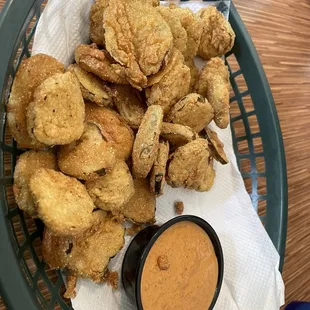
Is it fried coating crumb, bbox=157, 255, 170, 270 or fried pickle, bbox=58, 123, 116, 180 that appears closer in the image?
fried pickle, bbox=58, 123, 116, 180

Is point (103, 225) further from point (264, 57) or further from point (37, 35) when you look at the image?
point (264, 57)

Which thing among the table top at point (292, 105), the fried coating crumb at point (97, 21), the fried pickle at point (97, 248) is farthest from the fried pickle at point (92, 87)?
the table top at point (292, 105)

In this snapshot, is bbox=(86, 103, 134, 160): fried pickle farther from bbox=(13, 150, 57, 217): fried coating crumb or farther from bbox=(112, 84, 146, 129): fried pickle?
bbox=(13, 150, 57, 217): fried coating crumb

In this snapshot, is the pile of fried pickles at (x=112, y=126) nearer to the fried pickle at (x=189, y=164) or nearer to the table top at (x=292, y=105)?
the fried pickle at (x=189, y=164)

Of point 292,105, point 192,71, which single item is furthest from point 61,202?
point 292,105

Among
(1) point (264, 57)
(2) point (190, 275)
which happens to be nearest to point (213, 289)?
(2) point (190, 275)

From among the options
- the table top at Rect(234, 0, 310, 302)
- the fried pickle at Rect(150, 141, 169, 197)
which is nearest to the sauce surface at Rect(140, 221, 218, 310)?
the fried pickle at Rect(150, 141, 169, 197)
